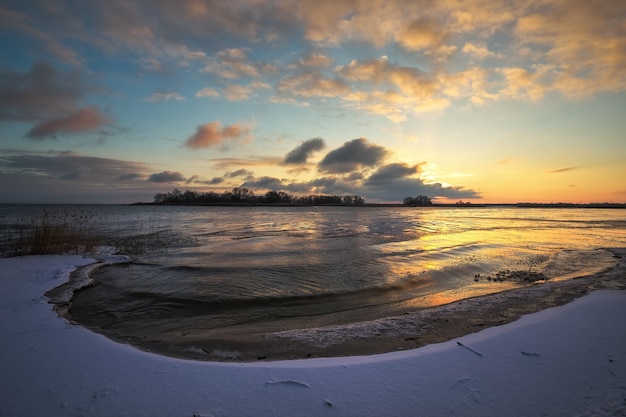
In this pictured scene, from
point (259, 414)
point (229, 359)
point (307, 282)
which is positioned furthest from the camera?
point (307, 282)

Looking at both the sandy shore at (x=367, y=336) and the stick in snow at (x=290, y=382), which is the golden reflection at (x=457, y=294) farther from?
the stick in snow at (x=290, y=382)

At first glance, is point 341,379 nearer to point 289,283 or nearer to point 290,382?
point 290,382

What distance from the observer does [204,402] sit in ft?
9.34

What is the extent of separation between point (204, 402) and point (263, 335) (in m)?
2.45

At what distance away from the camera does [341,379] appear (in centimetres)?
326

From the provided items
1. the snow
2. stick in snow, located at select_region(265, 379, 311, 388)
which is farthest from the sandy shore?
stick in snow, located at select_region(265, 379, 311, 388)

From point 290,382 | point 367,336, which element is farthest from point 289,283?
point 290,382

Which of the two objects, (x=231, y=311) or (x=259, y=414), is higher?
(x=259, y=414)

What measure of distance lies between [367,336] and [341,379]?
72.3 inches

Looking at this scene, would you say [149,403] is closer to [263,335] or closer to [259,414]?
[259,414]

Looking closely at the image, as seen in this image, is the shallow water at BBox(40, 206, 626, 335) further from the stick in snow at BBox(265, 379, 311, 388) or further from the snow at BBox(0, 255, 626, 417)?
the stick in snow at BBox(265, 379, 311, 388)

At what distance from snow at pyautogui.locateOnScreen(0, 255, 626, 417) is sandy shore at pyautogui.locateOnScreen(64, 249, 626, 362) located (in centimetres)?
44

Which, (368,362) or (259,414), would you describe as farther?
(368,362)

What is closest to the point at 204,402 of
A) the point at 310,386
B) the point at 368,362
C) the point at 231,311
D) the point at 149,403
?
the point at 149,403
